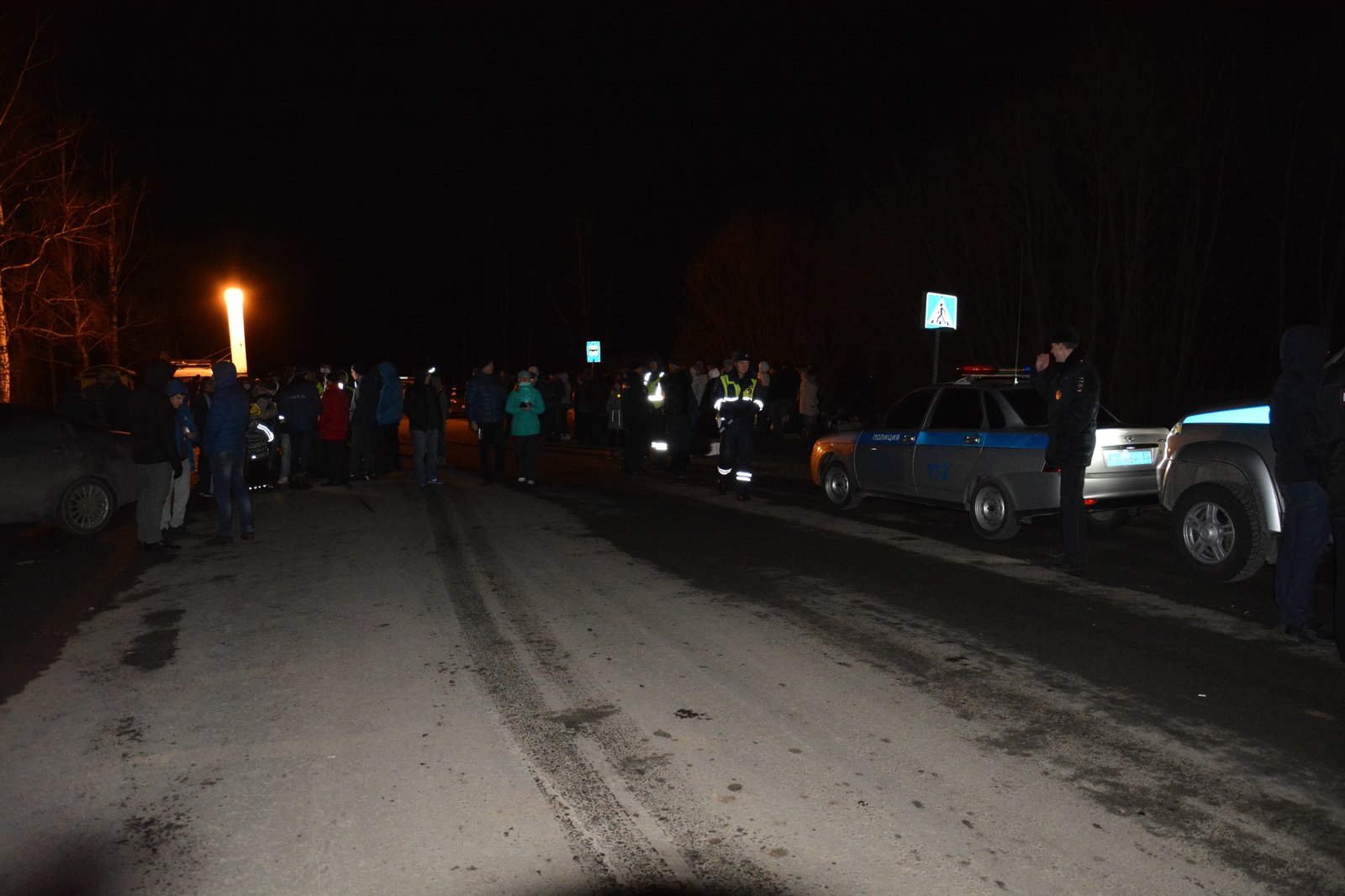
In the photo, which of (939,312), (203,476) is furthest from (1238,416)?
(203,476)

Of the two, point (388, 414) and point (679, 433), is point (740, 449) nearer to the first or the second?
point (679, 433)

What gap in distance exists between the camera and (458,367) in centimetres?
6825

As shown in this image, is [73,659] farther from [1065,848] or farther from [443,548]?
[1065,848]

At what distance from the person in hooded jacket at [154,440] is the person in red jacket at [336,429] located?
505 centimetres

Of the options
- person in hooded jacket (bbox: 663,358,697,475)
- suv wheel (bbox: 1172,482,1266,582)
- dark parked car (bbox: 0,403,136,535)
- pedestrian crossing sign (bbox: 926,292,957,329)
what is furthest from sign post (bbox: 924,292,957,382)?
dark parked car (bbox: 0,403,136,535)

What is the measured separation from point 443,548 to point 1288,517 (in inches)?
292

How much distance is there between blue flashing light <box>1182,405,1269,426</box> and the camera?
7.62 m

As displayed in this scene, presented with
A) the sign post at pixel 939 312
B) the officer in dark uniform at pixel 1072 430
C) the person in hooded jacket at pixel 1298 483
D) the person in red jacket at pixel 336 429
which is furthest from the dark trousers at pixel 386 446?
the person in hooded jacket at pixel 1298 483

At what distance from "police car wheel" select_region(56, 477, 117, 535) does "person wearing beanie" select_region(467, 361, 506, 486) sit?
517cm

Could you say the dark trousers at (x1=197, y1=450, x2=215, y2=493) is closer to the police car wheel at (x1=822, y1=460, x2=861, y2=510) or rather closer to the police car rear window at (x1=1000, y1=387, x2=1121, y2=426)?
the police car wheel at (x1=822, y1=460, x2=861, y2=510)

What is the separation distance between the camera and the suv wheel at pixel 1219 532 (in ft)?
24.8

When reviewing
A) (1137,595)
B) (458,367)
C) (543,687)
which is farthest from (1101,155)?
(458,367)

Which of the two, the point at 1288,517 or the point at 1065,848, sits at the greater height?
the point at 1288,517

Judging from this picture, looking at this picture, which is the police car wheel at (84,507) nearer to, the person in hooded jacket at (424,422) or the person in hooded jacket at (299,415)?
the person in hooded jacket at (299,415)
